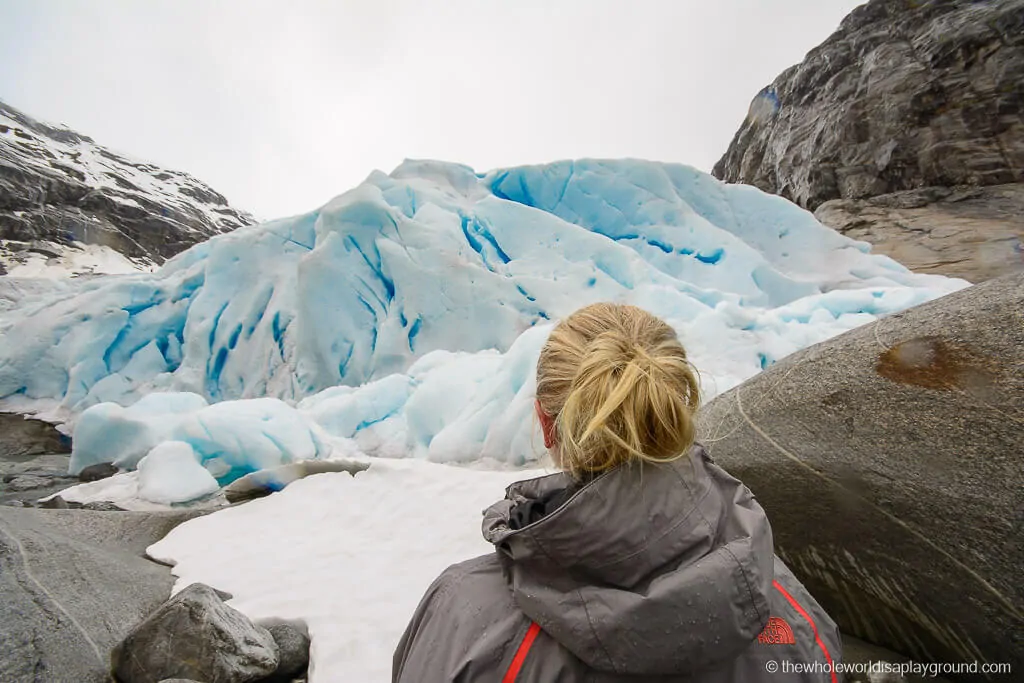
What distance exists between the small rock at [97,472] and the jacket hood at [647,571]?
6.25m

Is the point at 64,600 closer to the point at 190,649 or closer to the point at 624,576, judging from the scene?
the point at 190,649

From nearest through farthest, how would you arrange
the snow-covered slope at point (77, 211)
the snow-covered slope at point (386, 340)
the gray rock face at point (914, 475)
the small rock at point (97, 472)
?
the gray rock face at point (914, 475)
the snow-covered slope at point (386, 340)
the small rock at point (97, 472)
the snow-covered slope at point (77, 211)

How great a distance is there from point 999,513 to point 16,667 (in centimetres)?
296

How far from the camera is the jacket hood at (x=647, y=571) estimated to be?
62 centimetres

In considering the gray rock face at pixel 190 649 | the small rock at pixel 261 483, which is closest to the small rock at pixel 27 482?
the small rock at pixel 261 483

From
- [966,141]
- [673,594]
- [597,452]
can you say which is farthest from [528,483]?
[966,141]

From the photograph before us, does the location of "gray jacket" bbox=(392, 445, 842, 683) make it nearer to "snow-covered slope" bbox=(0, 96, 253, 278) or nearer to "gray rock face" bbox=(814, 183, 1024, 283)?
"gray rock face" bbox=(814, 183, 1024, 283)

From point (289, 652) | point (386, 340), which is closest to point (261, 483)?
point (289, 652)

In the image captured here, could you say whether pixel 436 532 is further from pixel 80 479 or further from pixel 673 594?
pixel 80 479

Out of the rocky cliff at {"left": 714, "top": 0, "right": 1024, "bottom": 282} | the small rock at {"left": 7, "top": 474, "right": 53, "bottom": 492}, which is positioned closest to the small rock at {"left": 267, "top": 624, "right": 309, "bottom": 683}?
the small rock at {"left": 7, "top": 474, "right": 53, "bottom": 492}

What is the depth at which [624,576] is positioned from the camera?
67 cm

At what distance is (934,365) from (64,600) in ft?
10.8

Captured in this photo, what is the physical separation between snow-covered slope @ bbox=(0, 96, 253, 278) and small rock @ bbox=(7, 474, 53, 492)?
78.2 feet

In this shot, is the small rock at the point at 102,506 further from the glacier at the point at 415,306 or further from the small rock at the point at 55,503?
the glacier at the point at 415,306
